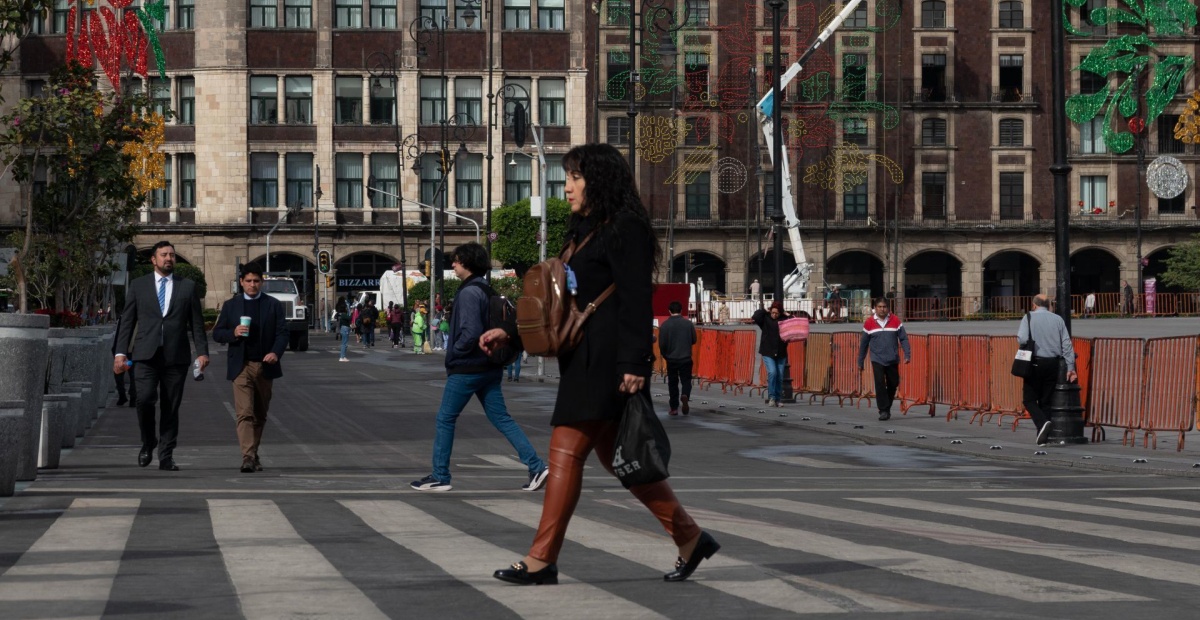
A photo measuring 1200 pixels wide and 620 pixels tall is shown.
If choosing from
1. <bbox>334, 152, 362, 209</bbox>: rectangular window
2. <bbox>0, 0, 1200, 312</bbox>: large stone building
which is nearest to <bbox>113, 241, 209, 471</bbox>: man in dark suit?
<bbox>0, 0, 1200, 312</bbox>: large stone building

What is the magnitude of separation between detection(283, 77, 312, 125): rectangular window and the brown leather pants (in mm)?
77297

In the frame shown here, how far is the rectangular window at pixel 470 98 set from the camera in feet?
273

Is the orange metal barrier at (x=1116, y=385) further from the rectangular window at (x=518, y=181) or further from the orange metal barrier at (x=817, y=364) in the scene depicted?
the rectangular window at (x=518, y=181)

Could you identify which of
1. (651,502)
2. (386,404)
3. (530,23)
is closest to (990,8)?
(530,23)

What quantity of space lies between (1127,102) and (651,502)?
267 feet

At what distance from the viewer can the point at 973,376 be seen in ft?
80.7

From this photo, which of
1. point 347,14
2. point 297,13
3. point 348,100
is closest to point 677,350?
point 348,100

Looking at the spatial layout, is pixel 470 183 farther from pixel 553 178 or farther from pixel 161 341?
pixel 161 341

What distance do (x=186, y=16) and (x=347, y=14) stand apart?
771cm

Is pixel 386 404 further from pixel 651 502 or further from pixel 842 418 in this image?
pixel 651 502

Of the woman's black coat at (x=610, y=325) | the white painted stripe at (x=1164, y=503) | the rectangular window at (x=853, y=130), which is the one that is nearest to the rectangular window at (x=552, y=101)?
the rectangular window at (x=853, y=130)

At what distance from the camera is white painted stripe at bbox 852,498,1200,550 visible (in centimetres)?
984

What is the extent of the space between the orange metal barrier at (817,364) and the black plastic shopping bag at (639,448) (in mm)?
22389

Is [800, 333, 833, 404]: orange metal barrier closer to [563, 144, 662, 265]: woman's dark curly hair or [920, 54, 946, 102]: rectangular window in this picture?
[563, 144, 662, 265]: woman's dark curly hair
